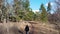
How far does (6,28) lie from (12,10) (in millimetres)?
6235

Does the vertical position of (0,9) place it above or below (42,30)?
above

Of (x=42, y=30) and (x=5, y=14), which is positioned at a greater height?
(x=5, y=14)

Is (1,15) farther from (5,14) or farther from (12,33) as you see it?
(12,33)

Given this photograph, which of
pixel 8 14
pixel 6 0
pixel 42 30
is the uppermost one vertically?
pixel 6 0

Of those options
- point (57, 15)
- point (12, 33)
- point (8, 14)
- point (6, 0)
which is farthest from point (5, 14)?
point (57, 15)

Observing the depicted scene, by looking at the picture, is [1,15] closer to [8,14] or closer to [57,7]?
[8,14]

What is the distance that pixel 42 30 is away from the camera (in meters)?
18.8

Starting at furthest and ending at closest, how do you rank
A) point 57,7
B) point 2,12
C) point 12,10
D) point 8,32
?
point 2,12
point 12,10
point 8,32
point 57,7

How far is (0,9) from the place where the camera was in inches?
965

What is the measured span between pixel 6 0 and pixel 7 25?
3.85 meters

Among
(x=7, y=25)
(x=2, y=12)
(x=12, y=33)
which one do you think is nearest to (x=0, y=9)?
(x=2, y=12)

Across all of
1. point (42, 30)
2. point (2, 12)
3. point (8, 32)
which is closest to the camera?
point (8, 32)

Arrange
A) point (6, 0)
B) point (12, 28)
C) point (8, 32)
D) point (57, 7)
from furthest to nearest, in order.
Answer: point (6, 0) < point (12, 28) < point (8, 32) < point (57, 7)

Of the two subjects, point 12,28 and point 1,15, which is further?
point 1,15
